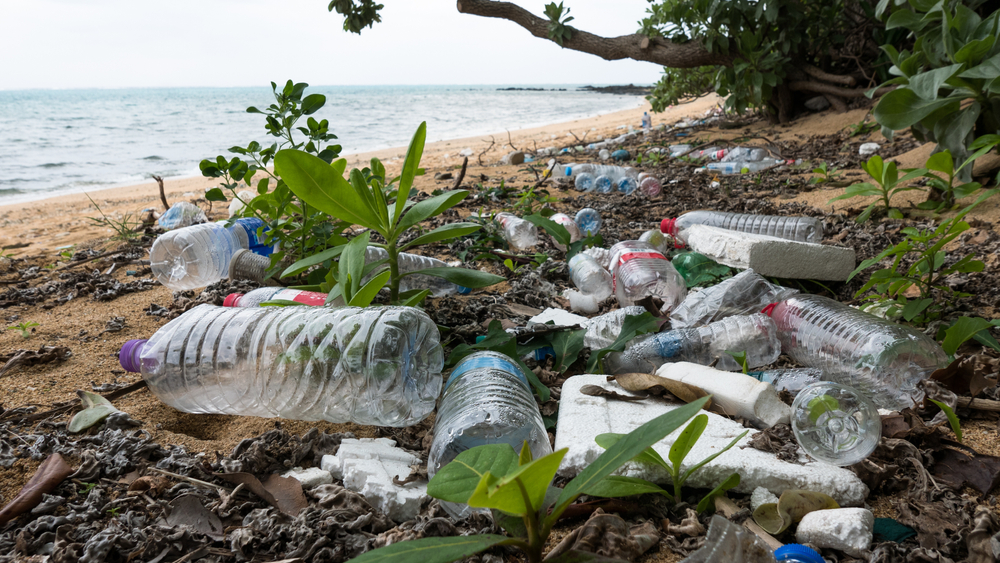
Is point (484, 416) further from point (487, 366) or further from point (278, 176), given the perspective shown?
point (278, 176)

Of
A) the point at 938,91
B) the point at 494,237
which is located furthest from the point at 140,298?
the point at 938,91

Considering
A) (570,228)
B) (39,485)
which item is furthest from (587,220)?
(39,485)

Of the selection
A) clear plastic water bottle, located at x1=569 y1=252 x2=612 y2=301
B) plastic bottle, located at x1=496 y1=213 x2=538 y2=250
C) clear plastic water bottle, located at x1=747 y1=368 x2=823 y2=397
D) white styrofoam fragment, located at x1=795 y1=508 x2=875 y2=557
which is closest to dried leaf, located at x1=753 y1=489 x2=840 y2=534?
white styrofoam fragment, located at x1=795 y1=508 x2=875 y2=557

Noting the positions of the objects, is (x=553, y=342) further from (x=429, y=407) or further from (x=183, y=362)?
(x=183, y=362)

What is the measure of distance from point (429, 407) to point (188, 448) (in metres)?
0.55

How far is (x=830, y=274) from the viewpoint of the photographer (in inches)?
82.6

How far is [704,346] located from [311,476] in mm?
1122

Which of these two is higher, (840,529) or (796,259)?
(796,259)

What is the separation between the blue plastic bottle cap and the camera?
85 cm

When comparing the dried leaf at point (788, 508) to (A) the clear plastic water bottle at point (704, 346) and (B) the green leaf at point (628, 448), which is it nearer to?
(B) the green leaf at point (628, 448)

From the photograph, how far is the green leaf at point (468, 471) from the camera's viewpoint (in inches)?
31.9

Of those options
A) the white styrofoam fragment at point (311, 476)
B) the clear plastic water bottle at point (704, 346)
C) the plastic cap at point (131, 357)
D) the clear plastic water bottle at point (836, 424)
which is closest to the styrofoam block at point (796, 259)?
the clear plastic water bottle at point (704, 346)

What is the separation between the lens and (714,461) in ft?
3.52

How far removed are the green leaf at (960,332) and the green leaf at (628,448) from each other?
1.12 m
